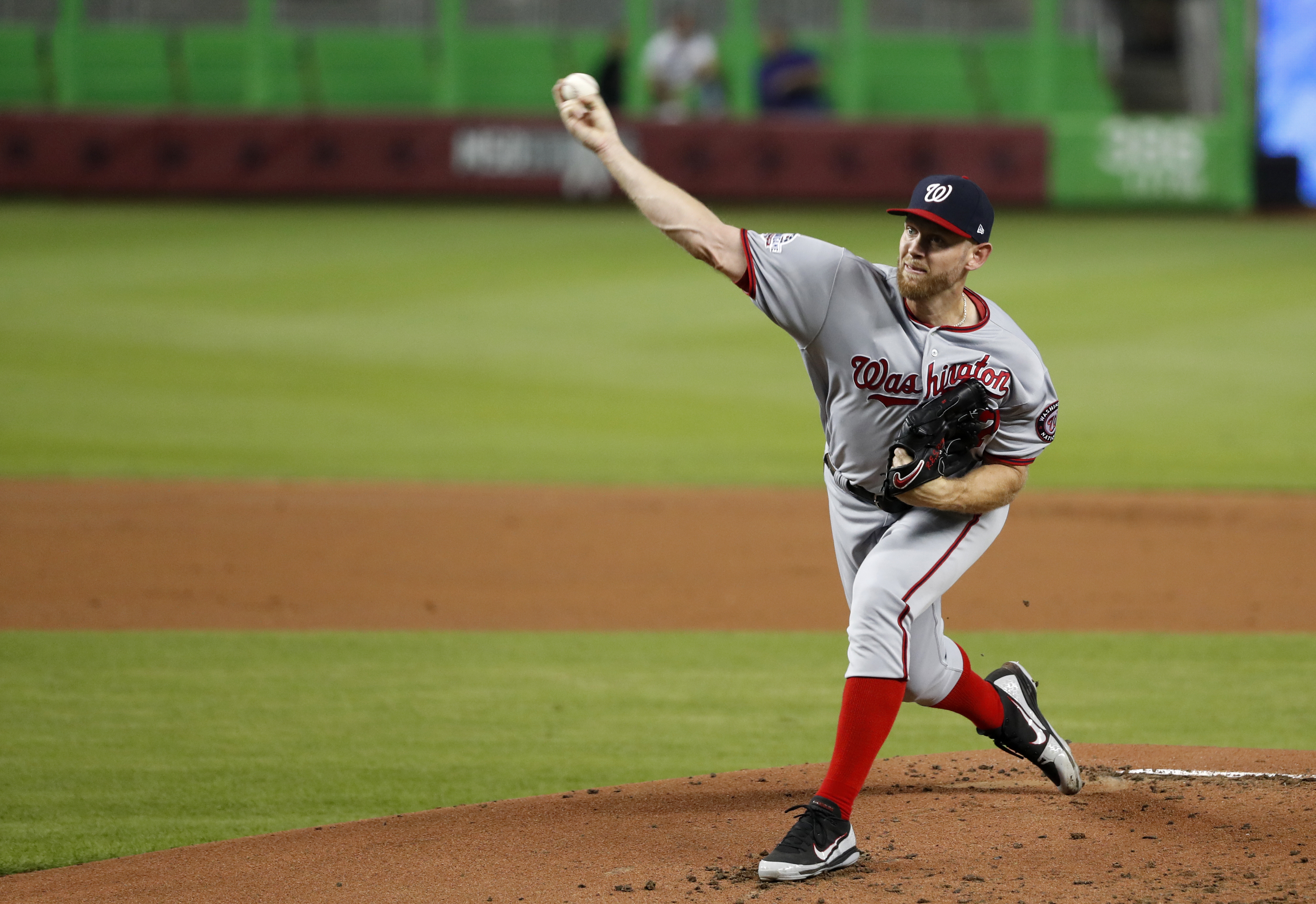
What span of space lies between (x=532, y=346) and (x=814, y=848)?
11361mm

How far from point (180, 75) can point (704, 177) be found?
10440 millimetres

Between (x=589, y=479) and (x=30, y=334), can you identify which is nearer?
(x=589, y=479)

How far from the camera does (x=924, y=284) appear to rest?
4375 mm

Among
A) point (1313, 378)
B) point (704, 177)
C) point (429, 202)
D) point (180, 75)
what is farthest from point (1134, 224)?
point (180, 75)

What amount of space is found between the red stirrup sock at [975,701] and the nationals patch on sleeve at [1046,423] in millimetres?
668

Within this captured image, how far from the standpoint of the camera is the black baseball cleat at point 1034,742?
4.80m

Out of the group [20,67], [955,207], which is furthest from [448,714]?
[20,67]

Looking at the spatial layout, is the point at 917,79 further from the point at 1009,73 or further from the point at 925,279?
the point at 925,279

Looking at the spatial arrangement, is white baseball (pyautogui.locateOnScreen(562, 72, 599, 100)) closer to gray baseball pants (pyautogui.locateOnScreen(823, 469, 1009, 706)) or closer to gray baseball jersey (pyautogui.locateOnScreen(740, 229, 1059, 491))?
gray baseball jersey (pyautogui.locateOnScreen(740, 229, 1059, 491))

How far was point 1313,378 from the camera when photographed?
46.2 ft

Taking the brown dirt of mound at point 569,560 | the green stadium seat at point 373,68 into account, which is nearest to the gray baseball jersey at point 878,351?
the brown dirt of mound at point 569,560

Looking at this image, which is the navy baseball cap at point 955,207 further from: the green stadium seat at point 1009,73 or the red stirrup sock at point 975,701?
the green stadium seat at point 1009,73

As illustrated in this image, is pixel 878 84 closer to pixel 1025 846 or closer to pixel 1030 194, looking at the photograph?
pixel 1030 194

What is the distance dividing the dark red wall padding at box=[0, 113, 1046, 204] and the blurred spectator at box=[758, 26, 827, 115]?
0.76 metres
